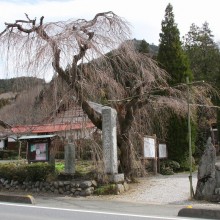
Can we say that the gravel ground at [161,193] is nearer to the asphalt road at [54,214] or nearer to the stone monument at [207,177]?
the stone monument at [207,177]

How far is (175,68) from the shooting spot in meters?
24.2

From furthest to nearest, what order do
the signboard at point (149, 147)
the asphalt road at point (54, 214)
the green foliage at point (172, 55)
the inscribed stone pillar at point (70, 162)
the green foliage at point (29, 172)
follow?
the green foliage at point (172, 55), the signboard at point (149, 147), the green foliage at point (29, 172), the inscribed stone pillar at point (70, 162), the asphalt road at point (54, 214)

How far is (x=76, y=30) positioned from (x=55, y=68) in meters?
1.70

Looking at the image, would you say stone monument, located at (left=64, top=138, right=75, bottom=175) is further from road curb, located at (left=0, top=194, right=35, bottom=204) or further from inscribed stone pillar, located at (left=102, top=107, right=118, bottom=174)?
road curb, located at (left=0, top=194, right=35, bottom=204)

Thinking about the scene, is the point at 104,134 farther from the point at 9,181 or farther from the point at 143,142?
the point at 9,181

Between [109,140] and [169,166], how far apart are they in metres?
7.81

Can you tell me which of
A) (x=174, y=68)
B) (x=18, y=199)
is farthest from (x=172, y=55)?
(x=18, y=199)

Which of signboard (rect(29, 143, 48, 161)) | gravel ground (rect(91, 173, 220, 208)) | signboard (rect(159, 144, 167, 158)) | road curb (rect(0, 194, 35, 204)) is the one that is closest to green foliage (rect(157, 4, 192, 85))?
signboard (rect(159, 144, 167, 158))

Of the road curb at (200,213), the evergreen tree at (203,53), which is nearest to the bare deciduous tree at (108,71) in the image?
the road curb at (200,213)

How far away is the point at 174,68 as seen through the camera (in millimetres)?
24203

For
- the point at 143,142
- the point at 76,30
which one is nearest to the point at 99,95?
the point at 76,30

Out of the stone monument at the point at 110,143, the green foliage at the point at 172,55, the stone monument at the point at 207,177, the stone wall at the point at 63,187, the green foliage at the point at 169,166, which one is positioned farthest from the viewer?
the green foliage at the point at 172,55

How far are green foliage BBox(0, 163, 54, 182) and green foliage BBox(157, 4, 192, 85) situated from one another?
10611 millimetres

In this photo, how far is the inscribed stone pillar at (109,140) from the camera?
591 inches
